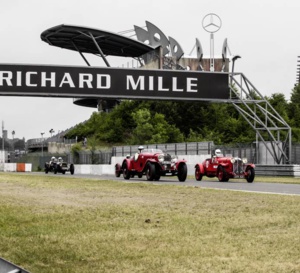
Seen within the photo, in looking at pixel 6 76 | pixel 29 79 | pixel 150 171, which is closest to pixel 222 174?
pixel 150 171

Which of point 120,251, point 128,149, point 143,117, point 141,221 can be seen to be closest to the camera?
point 120,251

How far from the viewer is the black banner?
115 feet

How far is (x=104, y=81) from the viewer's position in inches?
1411

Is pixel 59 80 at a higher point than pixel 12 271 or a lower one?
higher

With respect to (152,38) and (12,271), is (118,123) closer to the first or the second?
(152,38)

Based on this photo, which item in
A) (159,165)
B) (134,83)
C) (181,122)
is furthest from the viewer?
(181,122)

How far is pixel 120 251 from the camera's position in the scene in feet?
21.8

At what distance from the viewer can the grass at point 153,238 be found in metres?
5.79

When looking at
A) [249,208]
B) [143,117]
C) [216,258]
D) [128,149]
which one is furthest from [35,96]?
[143,117]

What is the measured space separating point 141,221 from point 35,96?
26.5m

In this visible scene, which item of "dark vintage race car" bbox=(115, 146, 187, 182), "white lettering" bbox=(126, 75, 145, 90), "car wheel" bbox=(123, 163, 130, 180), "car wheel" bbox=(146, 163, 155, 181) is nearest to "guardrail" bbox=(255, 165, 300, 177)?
"dark vintage race car" bbox=(115, 146, 187, 182)

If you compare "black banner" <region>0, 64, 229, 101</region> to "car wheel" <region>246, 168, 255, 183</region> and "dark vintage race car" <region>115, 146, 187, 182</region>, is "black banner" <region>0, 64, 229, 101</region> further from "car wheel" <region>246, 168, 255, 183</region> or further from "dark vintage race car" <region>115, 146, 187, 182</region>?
"car wheel" <region>246, 168, 255, 183</region>

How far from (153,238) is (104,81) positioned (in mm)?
28595

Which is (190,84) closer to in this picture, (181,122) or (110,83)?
(110,83)
